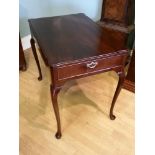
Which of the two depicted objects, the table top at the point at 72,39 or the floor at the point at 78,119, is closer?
the table top at the point at 72,39

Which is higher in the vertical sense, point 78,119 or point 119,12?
point 119,12

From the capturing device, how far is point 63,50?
1.10 m

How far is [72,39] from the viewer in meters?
1.21

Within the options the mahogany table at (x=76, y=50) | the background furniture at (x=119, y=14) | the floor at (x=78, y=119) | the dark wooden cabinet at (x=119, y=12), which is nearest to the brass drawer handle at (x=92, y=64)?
the mahogany table at (x=76, y=50)

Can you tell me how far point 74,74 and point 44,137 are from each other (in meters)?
0.53

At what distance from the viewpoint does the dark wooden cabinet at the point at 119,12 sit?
6.81 ft

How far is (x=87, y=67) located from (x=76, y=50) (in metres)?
0.11

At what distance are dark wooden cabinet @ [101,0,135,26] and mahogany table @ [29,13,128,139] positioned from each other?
879mm

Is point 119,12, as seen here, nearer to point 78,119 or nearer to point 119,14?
point 119,14

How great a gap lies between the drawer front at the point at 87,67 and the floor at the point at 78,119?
485mm

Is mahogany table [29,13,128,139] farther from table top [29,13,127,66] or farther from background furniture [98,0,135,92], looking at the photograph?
background furniture [98,0,135,92]

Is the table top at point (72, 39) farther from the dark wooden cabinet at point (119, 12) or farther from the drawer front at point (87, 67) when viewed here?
the dark wooden cabinet at point (119, 12)

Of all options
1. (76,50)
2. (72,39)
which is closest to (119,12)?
(72,39)
